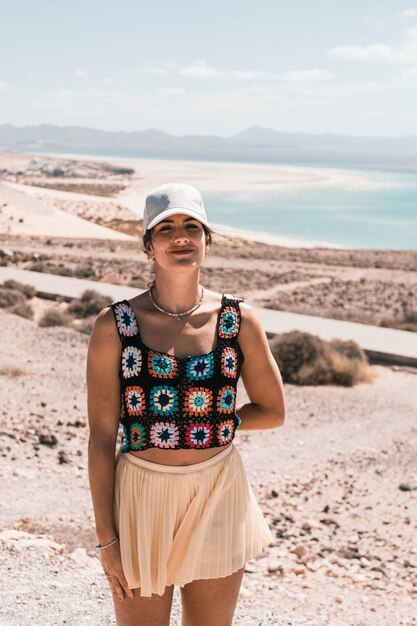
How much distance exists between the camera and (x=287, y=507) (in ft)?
21.4

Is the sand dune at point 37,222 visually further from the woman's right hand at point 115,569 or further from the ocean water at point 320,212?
the woman's right hand at point 115,569

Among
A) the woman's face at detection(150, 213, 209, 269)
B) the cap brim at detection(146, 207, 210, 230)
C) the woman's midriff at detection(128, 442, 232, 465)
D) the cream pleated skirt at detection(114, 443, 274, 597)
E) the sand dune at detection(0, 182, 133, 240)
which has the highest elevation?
the cap brim at detection(146, 207, 210, 230)

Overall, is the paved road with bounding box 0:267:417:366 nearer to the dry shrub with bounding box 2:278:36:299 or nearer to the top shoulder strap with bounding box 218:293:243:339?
the dry shrub with bounding box 2:278:36:299

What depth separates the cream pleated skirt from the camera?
231cm

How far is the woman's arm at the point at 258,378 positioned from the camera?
2.46 meters

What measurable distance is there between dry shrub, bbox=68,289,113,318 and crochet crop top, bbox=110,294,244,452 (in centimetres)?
1329

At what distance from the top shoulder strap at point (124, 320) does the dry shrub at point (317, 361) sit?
349 inches

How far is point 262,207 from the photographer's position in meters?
79.2

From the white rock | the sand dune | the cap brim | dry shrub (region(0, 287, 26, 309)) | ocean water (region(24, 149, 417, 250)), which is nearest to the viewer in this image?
the cap brim

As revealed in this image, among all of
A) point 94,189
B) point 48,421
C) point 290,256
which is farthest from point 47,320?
point 94,189

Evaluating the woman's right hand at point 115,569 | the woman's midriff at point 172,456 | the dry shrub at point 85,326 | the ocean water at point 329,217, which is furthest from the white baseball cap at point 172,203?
the ocean water at point 329,217

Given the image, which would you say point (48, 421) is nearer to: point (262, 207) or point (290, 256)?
point (290, 256)

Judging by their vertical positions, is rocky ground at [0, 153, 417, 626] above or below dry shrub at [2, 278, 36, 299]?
above

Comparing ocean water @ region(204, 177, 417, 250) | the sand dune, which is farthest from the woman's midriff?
ocean water @ region(204, 177, 417, 250)
